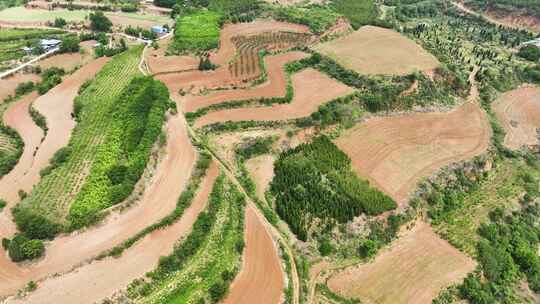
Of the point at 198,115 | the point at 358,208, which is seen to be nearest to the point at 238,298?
the point at 358,208

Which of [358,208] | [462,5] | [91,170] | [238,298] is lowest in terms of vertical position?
[238,298]

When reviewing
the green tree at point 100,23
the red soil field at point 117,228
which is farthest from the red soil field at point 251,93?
the green tree at point 100,23

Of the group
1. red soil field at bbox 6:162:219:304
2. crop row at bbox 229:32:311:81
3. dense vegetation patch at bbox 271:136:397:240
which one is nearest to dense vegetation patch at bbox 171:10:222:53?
crop row at bbox 229:32:311:81

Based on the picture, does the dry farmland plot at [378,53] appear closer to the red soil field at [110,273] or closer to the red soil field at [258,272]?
the red soil field at [258,272]

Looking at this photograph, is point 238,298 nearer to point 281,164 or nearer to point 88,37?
point 281,164

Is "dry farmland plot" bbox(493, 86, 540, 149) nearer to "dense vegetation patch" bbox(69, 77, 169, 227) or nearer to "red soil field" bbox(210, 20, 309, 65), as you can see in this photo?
"red soil field" bbox(210, 20, 309, 65)

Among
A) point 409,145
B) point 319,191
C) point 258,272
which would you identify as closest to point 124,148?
point 258,272

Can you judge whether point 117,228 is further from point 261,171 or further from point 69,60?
point 69,60
